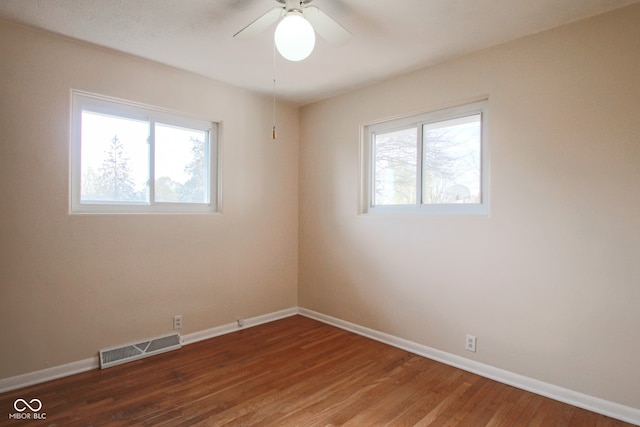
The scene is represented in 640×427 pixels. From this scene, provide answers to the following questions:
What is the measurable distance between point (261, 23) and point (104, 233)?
2.04 m

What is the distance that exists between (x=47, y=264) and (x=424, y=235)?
9.84 feet

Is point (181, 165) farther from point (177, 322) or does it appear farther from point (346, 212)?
point (346, 212)

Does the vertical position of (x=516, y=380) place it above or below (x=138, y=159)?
below

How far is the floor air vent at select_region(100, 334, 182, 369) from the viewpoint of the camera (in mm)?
2707

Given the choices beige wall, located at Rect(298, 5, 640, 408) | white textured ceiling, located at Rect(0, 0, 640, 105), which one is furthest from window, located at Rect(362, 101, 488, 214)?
white textured ceiling, located at Rect(0, 0, 640, 105)

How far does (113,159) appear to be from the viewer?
9.39 feet

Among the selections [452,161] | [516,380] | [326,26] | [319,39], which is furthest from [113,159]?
[516,380]

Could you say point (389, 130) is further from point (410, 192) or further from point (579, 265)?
point (579, 265)

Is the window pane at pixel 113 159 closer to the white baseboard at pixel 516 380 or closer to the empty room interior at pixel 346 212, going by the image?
the empty room interior at pixel 346 212

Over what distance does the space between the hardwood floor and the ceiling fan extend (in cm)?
216

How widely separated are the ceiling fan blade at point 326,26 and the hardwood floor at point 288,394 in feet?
7.70

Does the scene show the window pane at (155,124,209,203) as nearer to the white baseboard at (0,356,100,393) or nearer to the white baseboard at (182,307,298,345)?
the white baseboard at (182,307,298,345)

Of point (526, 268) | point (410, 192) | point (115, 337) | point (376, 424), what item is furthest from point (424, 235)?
point (115, 337)

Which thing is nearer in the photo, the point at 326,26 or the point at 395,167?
the point at 326,26
